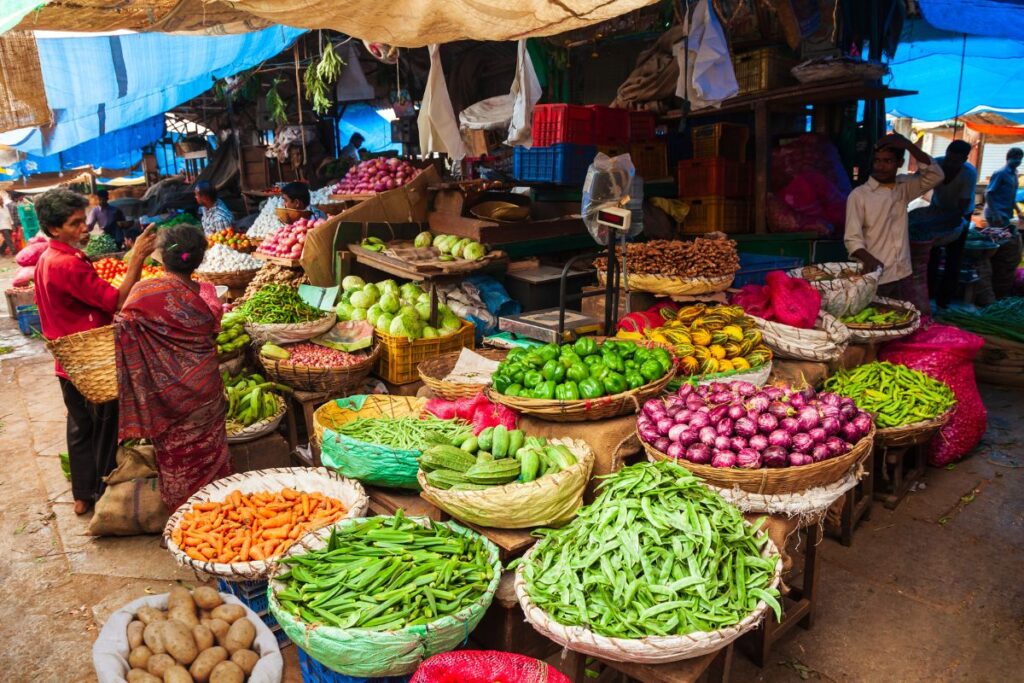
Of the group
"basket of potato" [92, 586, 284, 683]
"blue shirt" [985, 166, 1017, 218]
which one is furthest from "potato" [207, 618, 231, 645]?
"blue shirt" [985, 166, 1017, 218]

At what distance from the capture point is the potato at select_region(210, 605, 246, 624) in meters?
2.68

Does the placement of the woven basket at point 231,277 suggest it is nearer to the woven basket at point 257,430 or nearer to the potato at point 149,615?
the woven basket at point 257,430

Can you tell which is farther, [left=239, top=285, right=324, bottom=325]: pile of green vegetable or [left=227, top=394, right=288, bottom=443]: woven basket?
[left=239, top=285, right=324, bottom=325]: pile of green vegetable

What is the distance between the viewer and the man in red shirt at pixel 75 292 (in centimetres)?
380

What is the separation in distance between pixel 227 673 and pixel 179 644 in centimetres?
24

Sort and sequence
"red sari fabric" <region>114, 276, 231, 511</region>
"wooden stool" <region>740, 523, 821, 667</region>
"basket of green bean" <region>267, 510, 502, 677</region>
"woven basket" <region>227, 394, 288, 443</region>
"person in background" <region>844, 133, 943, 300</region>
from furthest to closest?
"person in background" <region>844, 133, 943, 300</region> → "woven basket" <region>227, 394, 288, 443</region> → "red sari fabric" <region>114, 276, 231, 511</region> → "wooden stool" <region>740, 523, 821, 667</region> → "basket of green bean" <region>267, 510, 502, 677</region>

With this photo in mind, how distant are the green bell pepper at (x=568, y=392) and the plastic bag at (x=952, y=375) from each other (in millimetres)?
2996

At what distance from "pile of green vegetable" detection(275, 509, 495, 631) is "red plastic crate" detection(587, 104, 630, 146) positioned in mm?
5161

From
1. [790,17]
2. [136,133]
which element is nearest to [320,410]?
[790,17]

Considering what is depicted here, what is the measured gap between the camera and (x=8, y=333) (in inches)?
401

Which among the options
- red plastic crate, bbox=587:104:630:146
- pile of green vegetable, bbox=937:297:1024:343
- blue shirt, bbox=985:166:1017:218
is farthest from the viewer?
blue shirt, bbox=985:166:1017:218

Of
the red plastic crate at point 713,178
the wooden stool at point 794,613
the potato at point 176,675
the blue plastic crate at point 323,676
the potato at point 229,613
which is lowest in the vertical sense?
the wooden stool at point 794,613

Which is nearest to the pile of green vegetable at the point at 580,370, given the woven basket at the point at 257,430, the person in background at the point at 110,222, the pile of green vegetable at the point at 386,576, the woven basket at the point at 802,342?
the pile of green vegetable at the point at 386,576

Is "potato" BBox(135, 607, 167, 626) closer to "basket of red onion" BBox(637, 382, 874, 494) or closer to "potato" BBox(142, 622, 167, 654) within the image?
"potato" BBox(142, 622, 167, 654)
